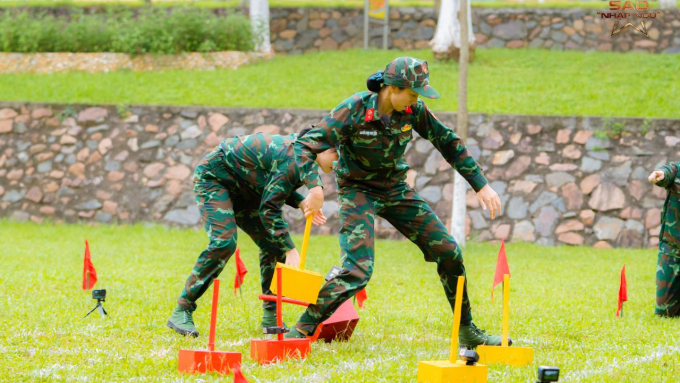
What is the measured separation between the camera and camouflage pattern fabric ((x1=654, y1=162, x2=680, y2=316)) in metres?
7.27

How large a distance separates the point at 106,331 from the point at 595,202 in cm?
939

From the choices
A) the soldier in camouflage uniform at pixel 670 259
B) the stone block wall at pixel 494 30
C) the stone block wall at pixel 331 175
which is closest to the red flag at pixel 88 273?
the soldier in camouflage uniform at pixel 670 259

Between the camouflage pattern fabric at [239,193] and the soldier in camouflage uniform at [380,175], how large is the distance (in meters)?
0.43

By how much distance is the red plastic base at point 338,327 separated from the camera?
19.4 ft

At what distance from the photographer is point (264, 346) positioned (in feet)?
17.0

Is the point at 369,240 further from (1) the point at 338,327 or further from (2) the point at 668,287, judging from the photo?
(2) the point at 668,287

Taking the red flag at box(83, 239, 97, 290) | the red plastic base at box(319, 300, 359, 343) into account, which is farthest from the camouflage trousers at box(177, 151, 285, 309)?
the red flag at box(83, 239, 97, 290)

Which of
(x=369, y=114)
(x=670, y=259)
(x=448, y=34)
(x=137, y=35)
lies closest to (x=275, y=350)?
(x=369, y=114)

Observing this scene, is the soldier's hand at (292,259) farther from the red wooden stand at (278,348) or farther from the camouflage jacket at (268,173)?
the red wooden stand at (278,348)

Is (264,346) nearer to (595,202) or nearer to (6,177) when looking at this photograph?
(595,202)

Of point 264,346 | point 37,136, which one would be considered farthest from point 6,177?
point 264,346

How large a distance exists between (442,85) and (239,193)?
10434 mm

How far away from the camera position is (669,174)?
23.1 feet

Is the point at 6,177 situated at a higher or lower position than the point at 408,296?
higher
